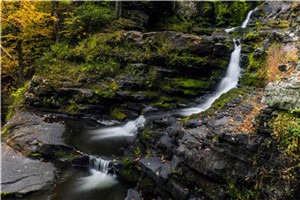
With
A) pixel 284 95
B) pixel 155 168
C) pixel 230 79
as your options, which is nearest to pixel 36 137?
pixel 155 168

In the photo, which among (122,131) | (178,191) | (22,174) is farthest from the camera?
(122,131)

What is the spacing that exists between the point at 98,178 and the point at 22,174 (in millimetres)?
2491

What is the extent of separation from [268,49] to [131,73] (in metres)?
7.94

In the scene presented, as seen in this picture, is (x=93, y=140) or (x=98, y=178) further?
(x=93, y=140)

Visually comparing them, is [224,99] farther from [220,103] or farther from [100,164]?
→ [100,164]

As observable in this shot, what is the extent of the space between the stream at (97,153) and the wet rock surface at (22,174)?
0.35 meters

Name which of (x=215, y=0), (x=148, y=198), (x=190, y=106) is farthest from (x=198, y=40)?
(x=215, y=0)

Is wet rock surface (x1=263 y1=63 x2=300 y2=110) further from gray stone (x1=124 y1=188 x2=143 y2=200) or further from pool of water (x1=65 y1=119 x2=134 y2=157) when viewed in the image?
pool of water (x1=65 y1=119 x2=134 y2=157)

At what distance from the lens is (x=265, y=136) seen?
4207mm

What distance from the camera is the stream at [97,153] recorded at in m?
5.58

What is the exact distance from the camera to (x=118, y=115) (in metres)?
9.67

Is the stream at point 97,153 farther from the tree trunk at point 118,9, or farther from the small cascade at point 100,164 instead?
the tree trunk at point 118,9

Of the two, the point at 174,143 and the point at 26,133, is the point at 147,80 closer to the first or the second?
the point at 174,143

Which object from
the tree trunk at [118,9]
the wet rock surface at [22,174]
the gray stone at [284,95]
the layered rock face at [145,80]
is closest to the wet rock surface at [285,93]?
the gray stone at [284,95]
